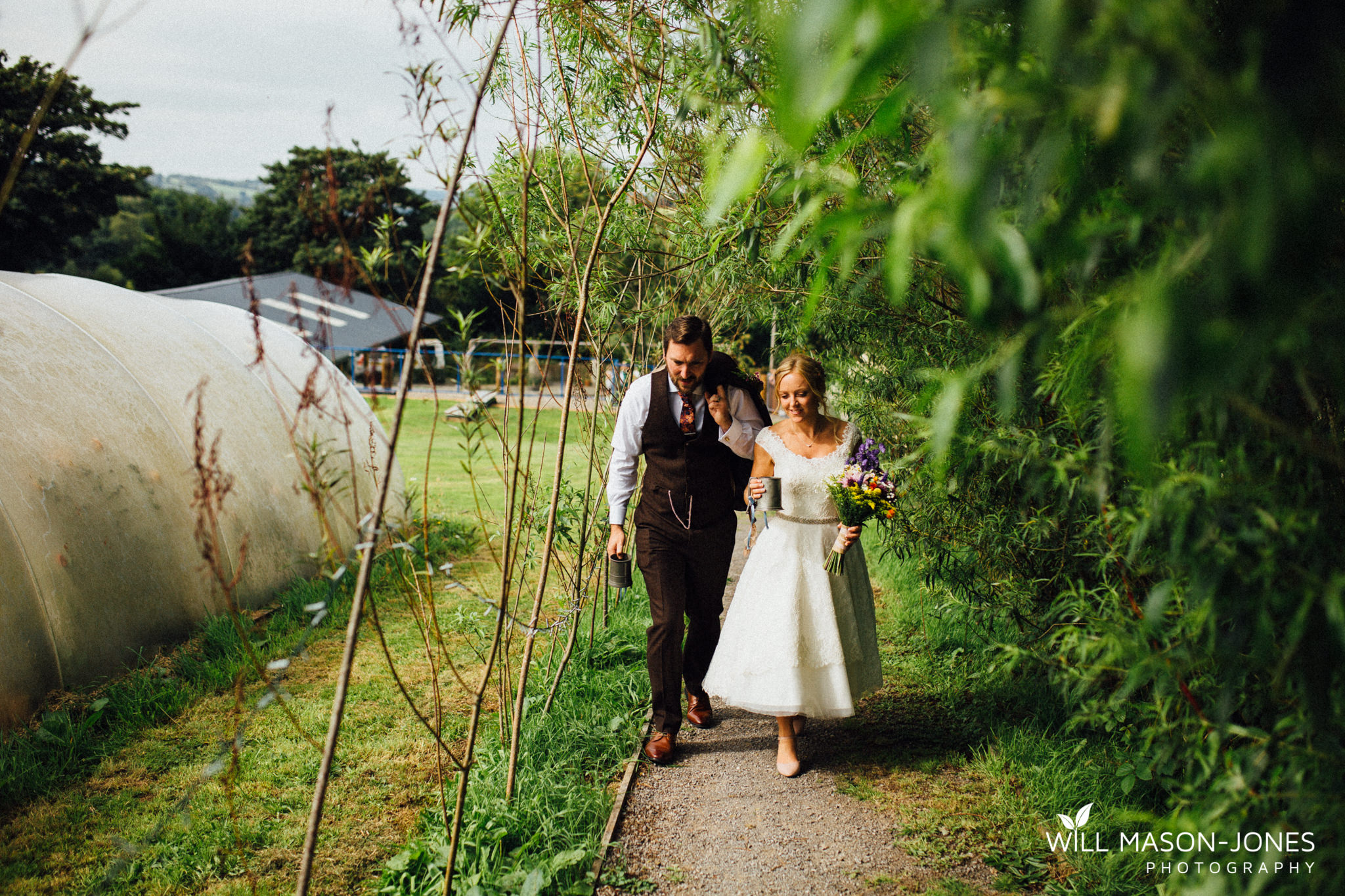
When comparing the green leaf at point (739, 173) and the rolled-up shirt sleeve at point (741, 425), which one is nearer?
the green leaf at point (739, 173)

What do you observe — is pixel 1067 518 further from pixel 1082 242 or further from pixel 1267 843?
pixel 1082 242

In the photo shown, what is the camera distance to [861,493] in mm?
3402

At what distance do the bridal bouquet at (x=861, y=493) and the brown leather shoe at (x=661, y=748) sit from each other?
114 cm

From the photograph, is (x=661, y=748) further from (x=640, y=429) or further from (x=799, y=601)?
(x=640, y=429)

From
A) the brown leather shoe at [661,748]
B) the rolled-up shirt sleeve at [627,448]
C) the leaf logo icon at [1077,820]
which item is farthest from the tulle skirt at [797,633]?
the leaf logo icon at [1077,820]

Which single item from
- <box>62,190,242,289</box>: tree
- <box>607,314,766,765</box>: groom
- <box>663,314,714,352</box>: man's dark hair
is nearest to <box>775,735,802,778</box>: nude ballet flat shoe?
<box>607,314,766,765</box>: groom

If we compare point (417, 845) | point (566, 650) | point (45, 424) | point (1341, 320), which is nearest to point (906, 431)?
point (566, 650)

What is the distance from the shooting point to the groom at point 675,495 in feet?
12.4

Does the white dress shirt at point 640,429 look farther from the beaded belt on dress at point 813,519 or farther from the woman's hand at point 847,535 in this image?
the woman's hand at point 847,535

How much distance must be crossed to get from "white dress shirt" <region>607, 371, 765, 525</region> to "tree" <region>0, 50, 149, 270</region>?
1272 inches

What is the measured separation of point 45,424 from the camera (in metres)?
4.65

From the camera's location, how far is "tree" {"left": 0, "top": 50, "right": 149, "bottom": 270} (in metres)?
27.8

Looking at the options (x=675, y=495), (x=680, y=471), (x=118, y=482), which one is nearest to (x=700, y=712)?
(x=675, y=495)

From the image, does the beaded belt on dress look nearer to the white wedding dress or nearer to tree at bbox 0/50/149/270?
the white wedding dress
